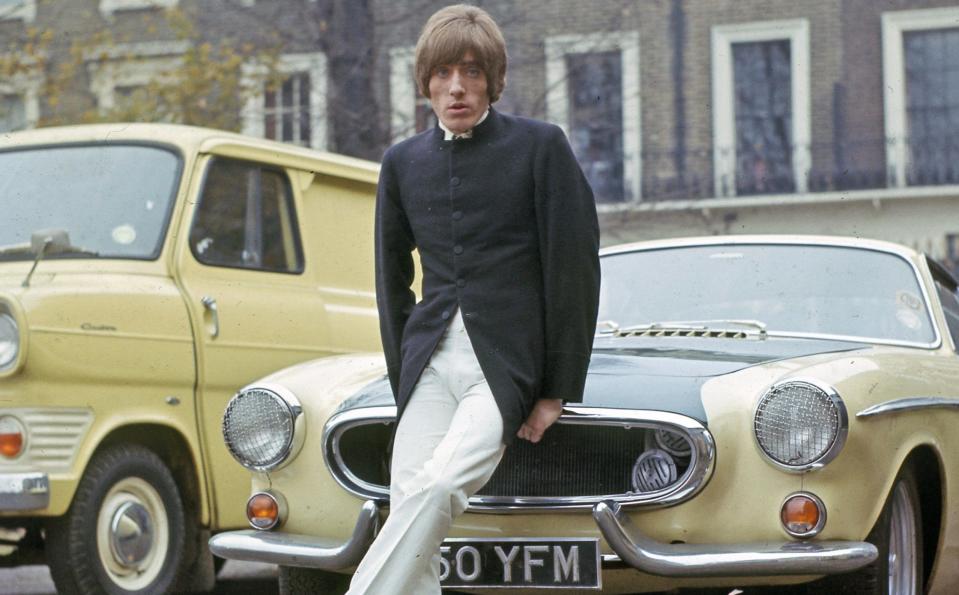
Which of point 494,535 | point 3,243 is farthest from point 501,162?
point 3,243

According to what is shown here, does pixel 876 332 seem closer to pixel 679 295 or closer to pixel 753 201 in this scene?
pixel 679 295

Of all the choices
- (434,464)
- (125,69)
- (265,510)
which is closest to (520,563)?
(434,464)

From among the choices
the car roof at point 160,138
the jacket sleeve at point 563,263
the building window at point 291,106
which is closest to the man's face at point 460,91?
the jacket sleeve at point 563,263

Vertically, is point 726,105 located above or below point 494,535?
above

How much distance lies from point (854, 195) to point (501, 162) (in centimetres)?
2238

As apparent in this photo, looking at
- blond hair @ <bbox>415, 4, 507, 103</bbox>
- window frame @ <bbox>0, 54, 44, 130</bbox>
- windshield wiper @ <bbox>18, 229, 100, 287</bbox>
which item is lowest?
windshield wiper @ <bbox>18, 229, 100, 287</bbox>

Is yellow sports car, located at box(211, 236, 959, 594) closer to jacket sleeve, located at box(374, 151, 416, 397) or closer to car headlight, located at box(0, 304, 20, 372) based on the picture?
jacket sleeve, located at box(374, 151, 416, 397)

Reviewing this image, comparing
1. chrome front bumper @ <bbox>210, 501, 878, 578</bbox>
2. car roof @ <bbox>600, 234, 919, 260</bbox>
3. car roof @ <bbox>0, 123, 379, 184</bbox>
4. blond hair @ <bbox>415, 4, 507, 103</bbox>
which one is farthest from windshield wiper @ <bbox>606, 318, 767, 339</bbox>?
car roof @ <bbox>0, 123, 379, 184</bbox>

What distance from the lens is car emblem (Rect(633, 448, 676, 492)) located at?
188 inches

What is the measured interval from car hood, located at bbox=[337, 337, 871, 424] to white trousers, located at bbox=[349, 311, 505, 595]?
22.3 inches

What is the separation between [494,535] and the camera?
15.6 ft

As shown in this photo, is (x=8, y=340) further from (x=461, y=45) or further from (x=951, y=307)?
(x=951, y=307)

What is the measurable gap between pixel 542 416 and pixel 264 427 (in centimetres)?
126

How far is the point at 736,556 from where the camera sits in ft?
14.8
